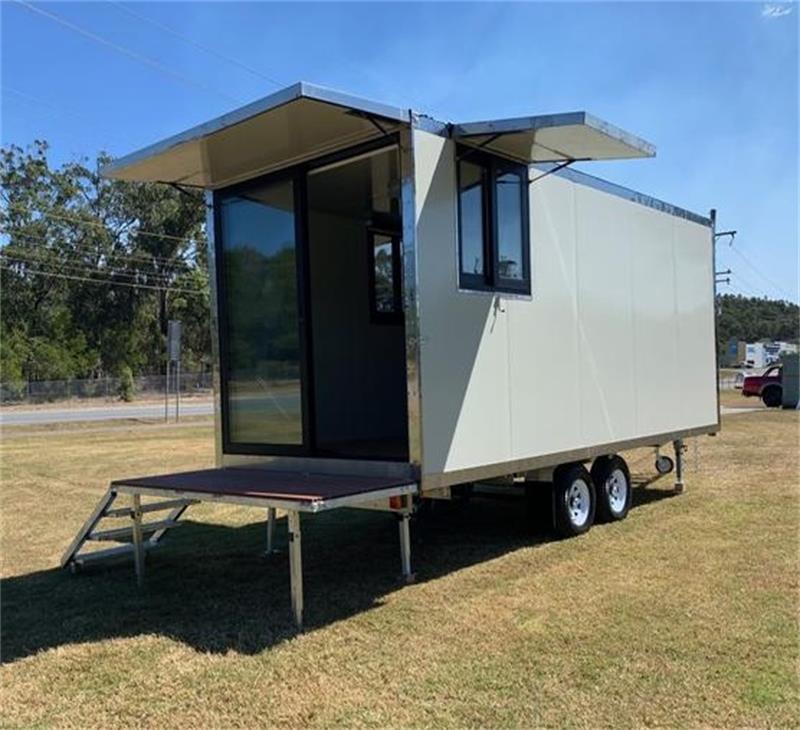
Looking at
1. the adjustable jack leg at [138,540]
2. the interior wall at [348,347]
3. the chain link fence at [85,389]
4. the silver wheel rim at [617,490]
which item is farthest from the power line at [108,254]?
the silver wheel rim at [617,490]

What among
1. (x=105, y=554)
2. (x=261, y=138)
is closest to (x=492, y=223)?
(x=261, y=138)

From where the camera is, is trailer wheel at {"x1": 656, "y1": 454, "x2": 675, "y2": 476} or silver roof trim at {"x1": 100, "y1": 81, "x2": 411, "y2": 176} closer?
silver roof trim at {"x1": 100, "y1": 81, "x2": 411, "y2": 176}

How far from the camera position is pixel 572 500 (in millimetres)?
7160

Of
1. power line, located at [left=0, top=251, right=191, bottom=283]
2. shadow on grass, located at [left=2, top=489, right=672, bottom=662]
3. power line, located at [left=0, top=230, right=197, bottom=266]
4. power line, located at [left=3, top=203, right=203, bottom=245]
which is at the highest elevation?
power line, located at [left=3, top=203, right=203, bottom=245]

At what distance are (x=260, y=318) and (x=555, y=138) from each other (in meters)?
2.72

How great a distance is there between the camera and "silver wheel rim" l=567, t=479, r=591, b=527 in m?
7.10

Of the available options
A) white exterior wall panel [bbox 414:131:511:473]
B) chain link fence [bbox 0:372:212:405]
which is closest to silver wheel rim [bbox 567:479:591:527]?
white exterior wall panel [bbox 414:131:511:473]

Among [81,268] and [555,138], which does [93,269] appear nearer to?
[81,268]

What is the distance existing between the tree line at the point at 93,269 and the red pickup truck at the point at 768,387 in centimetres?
1949

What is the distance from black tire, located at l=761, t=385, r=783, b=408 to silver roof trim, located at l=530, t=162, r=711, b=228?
19.6 m

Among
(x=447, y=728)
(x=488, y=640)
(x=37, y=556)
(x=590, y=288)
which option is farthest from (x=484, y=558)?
(x=37, y=556)

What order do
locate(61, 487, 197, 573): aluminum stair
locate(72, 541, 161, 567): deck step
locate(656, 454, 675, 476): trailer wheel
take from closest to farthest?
Result: locate(61, 487, 197, 573): aluminum stair, locate(72, 541, 161, 567): deck step, locate(656, 454, 675, 476): trailer wheel

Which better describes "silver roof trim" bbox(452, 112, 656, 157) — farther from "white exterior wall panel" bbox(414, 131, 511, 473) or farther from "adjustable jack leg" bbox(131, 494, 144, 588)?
"adjustable jack leg" bbox(131, 494, 144, 588)

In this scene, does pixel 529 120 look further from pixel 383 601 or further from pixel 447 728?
pixel 447 728
